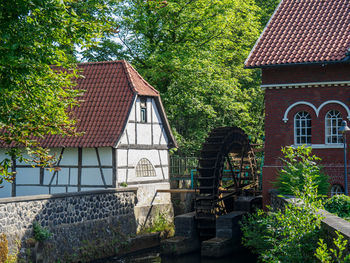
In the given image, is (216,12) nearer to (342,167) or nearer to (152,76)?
(152,76)

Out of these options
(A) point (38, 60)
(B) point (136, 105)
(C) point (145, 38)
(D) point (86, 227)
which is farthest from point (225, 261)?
(C) point (145, 38)

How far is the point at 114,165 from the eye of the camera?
2127 centimetres

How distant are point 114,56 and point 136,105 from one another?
558 centimetres

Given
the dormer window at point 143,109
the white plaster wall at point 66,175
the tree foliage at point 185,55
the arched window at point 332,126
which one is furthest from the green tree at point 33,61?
the tree foliage at point 185,55

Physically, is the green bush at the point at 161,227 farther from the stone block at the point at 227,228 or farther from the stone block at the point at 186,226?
the stone block at the point at 227,228

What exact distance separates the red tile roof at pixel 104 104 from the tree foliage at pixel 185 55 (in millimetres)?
1837

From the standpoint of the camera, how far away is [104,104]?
73.3 ft

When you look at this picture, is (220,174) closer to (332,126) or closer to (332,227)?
(332,126)

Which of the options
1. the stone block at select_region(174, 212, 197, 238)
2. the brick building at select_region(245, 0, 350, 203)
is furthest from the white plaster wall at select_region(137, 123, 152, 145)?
the brick building at select_region(245, 0, 350, 203)

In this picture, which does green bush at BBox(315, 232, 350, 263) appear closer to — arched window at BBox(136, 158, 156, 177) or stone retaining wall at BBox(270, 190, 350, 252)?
stone retaining wall at BBox(270, 190, 350, 252)

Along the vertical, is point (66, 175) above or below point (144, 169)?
below

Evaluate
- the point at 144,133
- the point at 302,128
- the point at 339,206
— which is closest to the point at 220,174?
the point at 144,133

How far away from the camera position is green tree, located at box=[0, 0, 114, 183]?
12.4m

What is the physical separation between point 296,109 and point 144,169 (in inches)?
273
